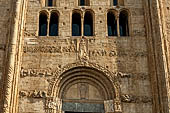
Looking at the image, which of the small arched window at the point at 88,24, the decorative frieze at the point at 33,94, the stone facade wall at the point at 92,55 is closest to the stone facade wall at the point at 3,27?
the stone facade wall at the point at 92,55

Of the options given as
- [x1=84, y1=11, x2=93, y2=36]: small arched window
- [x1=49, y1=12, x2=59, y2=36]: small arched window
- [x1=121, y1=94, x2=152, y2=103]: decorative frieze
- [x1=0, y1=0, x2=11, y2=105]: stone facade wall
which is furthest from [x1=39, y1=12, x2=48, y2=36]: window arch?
[x1=121, y1=94, x2=152, y2=103]: decorative frieze

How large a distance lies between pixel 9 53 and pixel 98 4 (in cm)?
510

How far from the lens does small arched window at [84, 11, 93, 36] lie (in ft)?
48.3

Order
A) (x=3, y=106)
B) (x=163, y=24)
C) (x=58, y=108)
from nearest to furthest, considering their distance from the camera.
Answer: (x=3, y=106), (x=58, y=108), (x=163, y=24)

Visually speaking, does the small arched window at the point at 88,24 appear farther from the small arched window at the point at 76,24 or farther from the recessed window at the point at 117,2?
the recessed window at the point at 117,2

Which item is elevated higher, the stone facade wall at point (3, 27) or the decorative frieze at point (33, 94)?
the stone facade wall at point (3, 27)

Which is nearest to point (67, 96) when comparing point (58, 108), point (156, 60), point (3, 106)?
point (58, 108)

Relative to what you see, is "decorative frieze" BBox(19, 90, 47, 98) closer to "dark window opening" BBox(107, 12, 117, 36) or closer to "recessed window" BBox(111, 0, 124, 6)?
"dark window opening" BBox(107, 12, 117, 36)

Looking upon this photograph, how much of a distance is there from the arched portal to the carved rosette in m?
0.05

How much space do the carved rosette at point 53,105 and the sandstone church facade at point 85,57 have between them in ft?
0.14

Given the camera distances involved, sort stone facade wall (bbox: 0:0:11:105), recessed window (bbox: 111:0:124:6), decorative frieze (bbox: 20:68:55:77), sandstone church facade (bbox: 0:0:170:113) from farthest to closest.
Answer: recessed window (bbox: 111:0:124:6) → stone facade wall (bbox: 0:0:11:105) → decorative frieze (bbox: 20:68:55:77) → sandstone church facade (bbox: 0:0:170:113)

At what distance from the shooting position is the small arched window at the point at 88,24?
14734mm

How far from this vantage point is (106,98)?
13.2 m

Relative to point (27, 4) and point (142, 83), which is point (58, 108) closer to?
point (142, 83)
